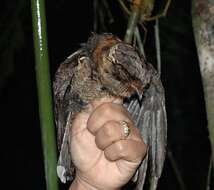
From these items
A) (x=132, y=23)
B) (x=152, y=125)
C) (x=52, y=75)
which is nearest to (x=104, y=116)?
(x=152, y=125)

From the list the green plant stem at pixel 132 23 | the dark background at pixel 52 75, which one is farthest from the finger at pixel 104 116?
the dark background at pixel 52 75

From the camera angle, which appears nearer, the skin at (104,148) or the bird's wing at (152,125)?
the skin at (104,148)

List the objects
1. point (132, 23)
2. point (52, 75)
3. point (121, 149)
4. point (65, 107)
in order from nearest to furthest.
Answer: point (121, 149) → point (65, 107) → point (132, 23) → point (52, 75)

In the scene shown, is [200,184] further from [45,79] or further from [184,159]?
[45,79]

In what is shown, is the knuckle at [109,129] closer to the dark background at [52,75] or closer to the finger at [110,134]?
the finger at [110,134]

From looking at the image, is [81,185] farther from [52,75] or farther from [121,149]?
[52,75]

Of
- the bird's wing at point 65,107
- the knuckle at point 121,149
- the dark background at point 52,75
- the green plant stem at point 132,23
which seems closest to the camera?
the knuckle at point 121,149
